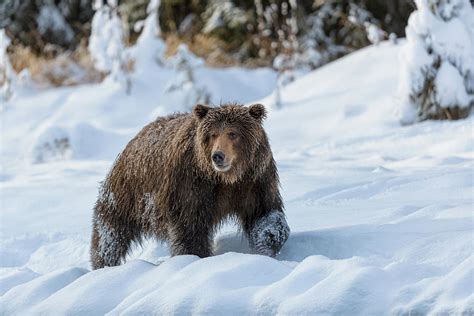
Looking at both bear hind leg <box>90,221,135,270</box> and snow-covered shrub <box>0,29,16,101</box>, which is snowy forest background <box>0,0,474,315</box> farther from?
bear hind leg <box>90,221,135,270</box>

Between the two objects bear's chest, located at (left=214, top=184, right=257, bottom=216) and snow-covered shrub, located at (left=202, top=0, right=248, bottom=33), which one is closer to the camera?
bear's chest, located at (left=214, top=184, right=257, bottom=216)

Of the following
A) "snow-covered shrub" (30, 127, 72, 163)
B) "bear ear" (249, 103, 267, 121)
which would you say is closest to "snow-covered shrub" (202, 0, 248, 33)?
"snow-covered shrub" (30, 127, 72, 163)

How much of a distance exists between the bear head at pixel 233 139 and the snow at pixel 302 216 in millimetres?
560

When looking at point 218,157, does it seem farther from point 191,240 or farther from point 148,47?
point 148,47

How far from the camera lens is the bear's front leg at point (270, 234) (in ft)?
17.5

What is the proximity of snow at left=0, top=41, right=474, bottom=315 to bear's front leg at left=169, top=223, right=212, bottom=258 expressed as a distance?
0.70ft

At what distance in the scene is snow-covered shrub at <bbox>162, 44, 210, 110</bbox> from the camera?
513 inches

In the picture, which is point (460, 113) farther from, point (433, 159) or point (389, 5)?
point (389, 5)

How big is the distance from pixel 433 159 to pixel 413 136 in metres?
1.45

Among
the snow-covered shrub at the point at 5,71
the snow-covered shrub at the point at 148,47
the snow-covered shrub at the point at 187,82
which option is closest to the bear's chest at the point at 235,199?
the snow-covered shrub at the point at 187,82

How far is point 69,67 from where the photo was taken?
1650 cm

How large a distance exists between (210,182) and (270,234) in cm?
47

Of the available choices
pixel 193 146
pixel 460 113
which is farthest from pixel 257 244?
pixel 460 113

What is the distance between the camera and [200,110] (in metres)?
5.39
